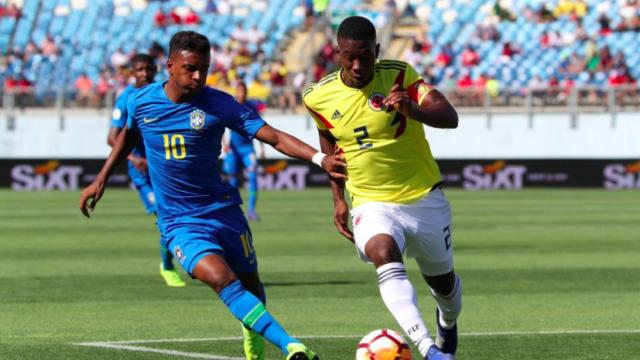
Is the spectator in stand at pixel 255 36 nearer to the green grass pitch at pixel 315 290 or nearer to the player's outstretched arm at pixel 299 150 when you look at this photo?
the green grass pitch at pixel 315 290

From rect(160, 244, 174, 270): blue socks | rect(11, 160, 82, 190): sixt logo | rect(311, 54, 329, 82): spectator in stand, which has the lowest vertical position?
rect(11, 160, 82, 190): sixt logo

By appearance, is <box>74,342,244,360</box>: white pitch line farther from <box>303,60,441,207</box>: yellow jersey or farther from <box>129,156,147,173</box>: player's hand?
<box>129,156,147,173</box>: player's hand

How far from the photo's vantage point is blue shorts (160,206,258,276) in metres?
8.12

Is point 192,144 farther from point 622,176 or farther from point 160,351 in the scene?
point 622,176

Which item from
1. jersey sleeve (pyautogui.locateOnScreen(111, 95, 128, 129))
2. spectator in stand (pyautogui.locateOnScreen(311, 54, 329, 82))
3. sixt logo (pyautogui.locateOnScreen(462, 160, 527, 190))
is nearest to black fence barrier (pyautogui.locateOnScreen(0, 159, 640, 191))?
sixt logo (pyautogui.locateOnScreen(462, 160, 527, 190))

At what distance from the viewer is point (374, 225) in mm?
8312

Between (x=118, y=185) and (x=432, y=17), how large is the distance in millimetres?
12102

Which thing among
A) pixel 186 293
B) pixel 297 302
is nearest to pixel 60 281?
pixel 186 293

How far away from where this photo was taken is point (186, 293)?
45.2ft

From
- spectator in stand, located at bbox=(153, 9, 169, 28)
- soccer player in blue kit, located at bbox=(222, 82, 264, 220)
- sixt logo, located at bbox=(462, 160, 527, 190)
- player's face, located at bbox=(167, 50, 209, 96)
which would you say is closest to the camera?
player's face, located at bbox=(167, 50, 209, 96)

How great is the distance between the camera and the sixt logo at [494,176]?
35.9 m

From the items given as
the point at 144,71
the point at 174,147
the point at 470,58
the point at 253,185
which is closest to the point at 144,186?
the point at 144,71

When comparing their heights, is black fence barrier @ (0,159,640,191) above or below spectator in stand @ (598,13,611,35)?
below

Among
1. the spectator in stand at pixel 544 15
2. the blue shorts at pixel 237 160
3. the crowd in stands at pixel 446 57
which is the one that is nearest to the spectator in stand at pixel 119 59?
the crowd in stands at pixel 446 57
